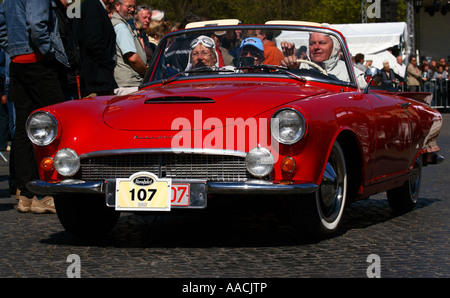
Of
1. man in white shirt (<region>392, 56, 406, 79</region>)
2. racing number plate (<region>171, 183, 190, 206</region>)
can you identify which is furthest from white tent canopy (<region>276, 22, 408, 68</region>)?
racing number plate (<region>171, 183, 190, 206</region>)

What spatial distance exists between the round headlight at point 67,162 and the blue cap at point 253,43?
1.83 meters

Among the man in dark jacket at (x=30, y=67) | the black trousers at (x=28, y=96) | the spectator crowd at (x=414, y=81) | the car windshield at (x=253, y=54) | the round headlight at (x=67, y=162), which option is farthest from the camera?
the spectator crowd at (x=414, y=81)

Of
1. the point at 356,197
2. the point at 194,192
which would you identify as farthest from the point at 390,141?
the point at 194,192

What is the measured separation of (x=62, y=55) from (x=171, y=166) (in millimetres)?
2608

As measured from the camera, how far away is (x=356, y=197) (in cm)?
594

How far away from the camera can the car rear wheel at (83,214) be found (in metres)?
5.64

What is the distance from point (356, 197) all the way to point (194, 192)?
1413 millimetres

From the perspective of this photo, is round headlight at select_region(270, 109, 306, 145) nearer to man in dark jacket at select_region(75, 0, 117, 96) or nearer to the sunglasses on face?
the sunglasses on face

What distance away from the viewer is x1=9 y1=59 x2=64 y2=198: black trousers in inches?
288

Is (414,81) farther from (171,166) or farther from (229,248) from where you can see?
(171,166)

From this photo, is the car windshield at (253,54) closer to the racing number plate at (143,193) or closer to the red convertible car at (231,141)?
the red convertible car at (231,141)

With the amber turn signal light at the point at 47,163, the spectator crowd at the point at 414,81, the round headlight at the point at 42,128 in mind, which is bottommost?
the spectator crowd at the point at 414,81

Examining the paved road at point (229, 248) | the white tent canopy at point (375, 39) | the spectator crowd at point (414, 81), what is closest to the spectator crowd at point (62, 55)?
the paved road at point (229, 248)

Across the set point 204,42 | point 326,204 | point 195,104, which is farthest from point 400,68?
point 195,104
